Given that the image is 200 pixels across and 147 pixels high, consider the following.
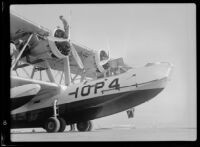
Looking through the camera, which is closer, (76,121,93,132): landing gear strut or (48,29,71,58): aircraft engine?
(48,29,71,58): aircraft engine

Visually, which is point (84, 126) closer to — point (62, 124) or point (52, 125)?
point (62, 124)

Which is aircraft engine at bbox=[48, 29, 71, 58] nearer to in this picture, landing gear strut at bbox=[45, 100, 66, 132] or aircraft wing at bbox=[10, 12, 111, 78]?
aircraft wing at bbox=[10, 12, 111, 78]

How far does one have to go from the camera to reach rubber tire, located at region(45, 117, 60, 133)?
25.2 feet

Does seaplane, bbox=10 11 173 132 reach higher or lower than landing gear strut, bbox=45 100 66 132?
higher

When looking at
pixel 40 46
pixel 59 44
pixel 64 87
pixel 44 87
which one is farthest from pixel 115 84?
pixel 40 46

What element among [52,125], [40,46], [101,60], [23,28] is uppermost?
[23,28]

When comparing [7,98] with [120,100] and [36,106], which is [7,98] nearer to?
[120,100]

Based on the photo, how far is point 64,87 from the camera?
27.8 ft

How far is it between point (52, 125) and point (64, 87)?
3.82ft

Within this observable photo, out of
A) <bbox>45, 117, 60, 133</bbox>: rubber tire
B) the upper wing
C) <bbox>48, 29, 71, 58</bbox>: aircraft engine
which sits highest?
the upper wing

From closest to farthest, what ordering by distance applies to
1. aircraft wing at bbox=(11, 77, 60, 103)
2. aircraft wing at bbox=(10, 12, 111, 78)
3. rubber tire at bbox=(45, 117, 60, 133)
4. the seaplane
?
the seaplane
rubber tire at bbox=(45, 117, 60, 133)
aircraft wing at bbox=(11, 77, 60, 103)
aircraft wing at bbox=(10, 12, 111, 78)

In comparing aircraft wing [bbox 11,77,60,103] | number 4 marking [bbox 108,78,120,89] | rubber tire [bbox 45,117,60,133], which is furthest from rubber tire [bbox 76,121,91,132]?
number 4 marking [bbox 108,78,120,89]

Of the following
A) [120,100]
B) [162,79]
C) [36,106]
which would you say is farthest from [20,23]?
[162,79]
